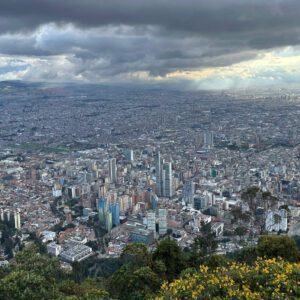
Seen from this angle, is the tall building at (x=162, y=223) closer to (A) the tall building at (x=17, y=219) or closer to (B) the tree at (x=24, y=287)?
(A) the tall building at (x=17, y=219)

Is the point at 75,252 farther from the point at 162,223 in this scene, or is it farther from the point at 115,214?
the point at 115,214

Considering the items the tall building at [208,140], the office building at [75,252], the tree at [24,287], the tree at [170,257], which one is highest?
the tree at [24,287]

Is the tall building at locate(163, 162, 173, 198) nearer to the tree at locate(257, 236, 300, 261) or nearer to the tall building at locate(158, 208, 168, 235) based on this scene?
the tall building at locate(158, 208, 168, 235)

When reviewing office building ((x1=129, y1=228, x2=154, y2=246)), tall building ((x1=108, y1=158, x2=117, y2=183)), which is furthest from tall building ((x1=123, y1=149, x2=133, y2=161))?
office building ((x1=129, y1=228, x2=154, y2=246))

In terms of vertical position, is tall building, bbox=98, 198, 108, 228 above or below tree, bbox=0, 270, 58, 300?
below

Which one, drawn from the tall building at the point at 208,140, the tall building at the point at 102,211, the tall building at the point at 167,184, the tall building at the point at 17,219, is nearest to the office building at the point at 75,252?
the tall building at the point at 102,211

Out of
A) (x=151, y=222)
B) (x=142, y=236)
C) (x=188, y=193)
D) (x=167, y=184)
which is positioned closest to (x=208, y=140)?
(x=167, y=184)

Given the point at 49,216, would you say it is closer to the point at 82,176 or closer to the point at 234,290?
the point at 82,176

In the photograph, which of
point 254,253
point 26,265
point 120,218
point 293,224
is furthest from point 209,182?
point 26,265
